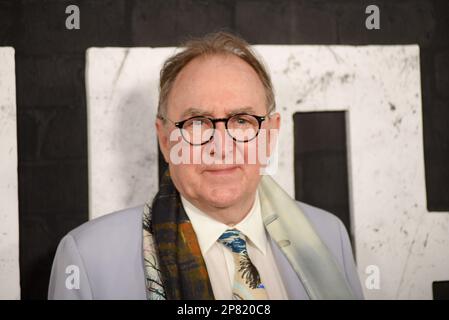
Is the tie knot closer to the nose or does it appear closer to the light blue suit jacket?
the light blue suit jacket

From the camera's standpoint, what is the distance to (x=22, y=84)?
135 cm

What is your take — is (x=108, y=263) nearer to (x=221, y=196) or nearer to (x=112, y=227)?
(x=112, y=227)

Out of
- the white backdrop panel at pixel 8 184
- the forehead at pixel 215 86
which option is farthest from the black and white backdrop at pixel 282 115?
the forehead at pixel 215 86

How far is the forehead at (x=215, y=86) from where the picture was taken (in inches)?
43.1

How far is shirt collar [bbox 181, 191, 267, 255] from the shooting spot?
1158mm

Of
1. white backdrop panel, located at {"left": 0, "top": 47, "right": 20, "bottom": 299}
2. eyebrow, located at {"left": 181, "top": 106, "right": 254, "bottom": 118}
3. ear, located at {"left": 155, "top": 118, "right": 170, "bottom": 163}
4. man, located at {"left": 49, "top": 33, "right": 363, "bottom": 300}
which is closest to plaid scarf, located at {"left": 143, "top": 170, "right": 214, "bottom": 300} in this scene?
man, located at {"left": 49, "top": 33, "right": 363, "bottom": 300}

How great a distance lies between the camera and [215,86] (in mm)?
1099

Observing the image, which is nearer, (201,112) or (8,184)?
(201,112)

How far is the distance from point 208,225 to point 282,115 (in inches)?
16.1

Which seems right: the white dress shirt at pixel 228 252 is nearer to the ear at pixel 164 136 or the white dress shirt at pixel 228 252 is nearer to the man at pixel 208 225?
the man at pixel 208 225

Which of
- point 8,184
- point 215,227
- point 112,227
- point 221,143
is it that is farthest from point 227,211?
point 8,184

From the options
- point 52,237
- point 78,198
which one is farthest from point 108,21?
point 52,237

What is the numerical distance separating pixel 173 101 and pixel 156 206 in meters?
0.26

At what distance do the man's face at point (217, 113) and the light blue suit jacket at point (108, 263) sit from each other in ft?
0.58
